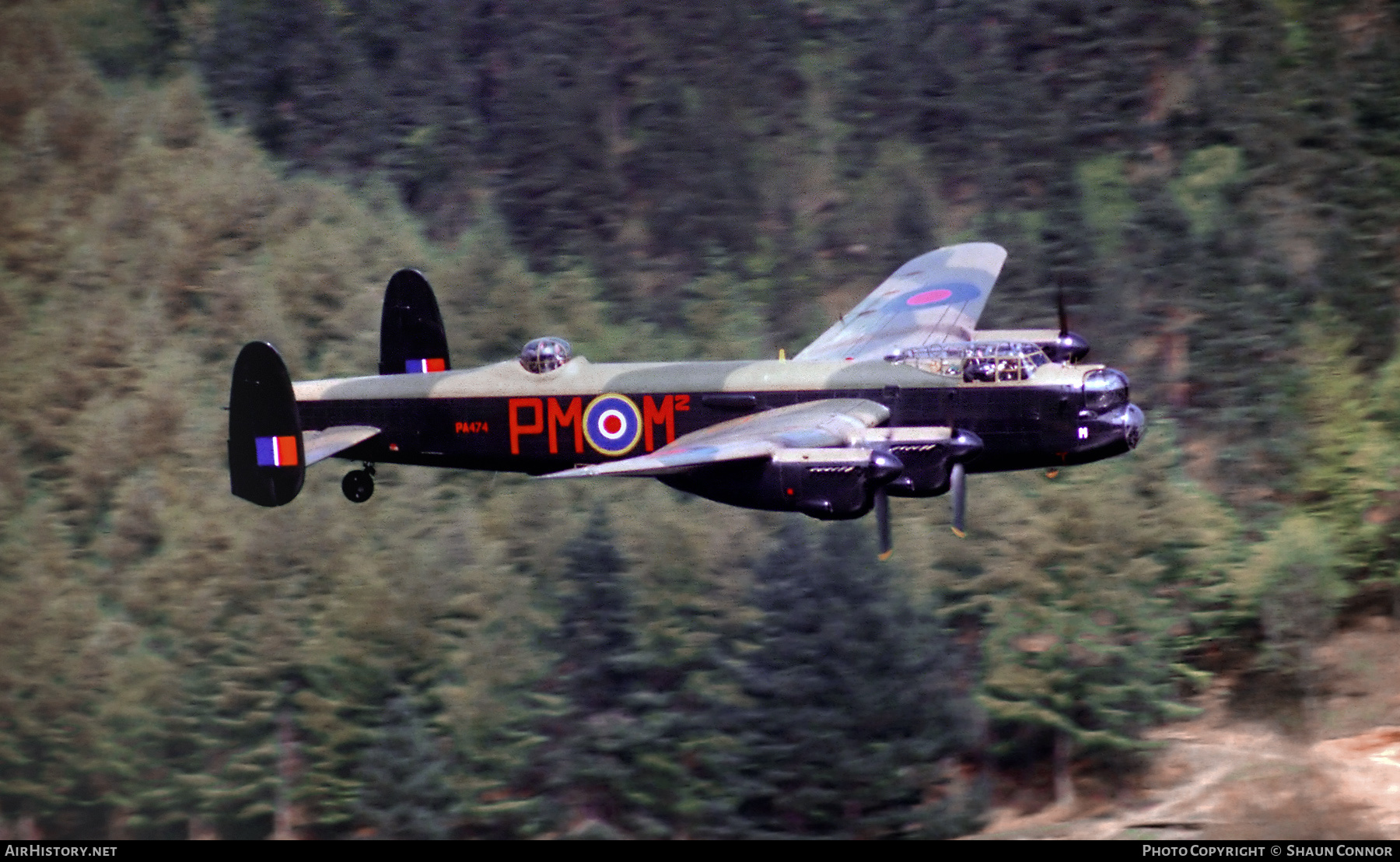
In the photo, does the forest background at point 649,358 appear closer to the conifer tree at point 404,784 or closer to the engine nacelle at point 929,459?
the conifer tree at point 404,784

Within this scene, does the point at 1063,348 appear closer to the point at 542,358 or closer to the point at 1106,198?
the point at 542,358

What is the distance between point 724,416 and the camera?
27766 millimetres

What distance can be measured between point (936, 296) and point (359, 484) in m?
11.7

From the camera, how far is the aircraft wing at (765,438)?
78.6 feet

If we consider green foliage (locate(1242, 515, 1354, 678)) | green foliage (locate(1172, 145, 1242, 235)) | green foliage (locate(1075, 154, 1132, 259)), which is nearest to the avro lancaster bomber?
green foliage (locate(1242, 515, 1354, 678))

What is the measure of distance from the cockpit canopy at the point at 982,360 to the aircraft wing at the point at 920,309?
1737mm

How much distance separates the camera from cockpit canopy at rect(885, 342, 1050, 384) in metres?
27.2

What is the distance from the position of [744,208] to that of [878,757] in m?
26.9

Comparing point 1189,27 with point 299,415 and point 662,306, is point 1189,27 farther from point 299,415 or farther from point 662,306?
point 299,415

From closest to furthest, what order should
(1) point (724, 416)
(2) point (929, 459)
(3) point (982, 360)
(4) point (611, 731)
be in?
1. (2) point (929, 459)
2. (3) point (982, 360)
3. (1) point (724, 416)
4. (4) point (611, 731)

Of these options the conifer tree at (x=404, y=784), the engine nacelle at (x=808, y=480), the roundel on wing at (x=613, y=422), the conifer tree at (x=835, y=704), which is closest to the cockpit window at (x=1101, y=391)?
the engine nacelle at (x=808, y=480)

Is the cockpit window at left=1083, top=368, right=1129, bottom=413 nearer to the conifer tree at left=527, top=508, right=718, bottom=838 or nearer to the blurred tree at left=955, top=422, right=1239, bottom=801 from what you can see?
the blurred tree at left=955, top=422, right=1239, bottom=801

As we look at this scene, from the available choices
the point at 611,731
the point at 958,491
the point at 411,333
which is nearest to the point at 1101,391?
the point at 958,491
